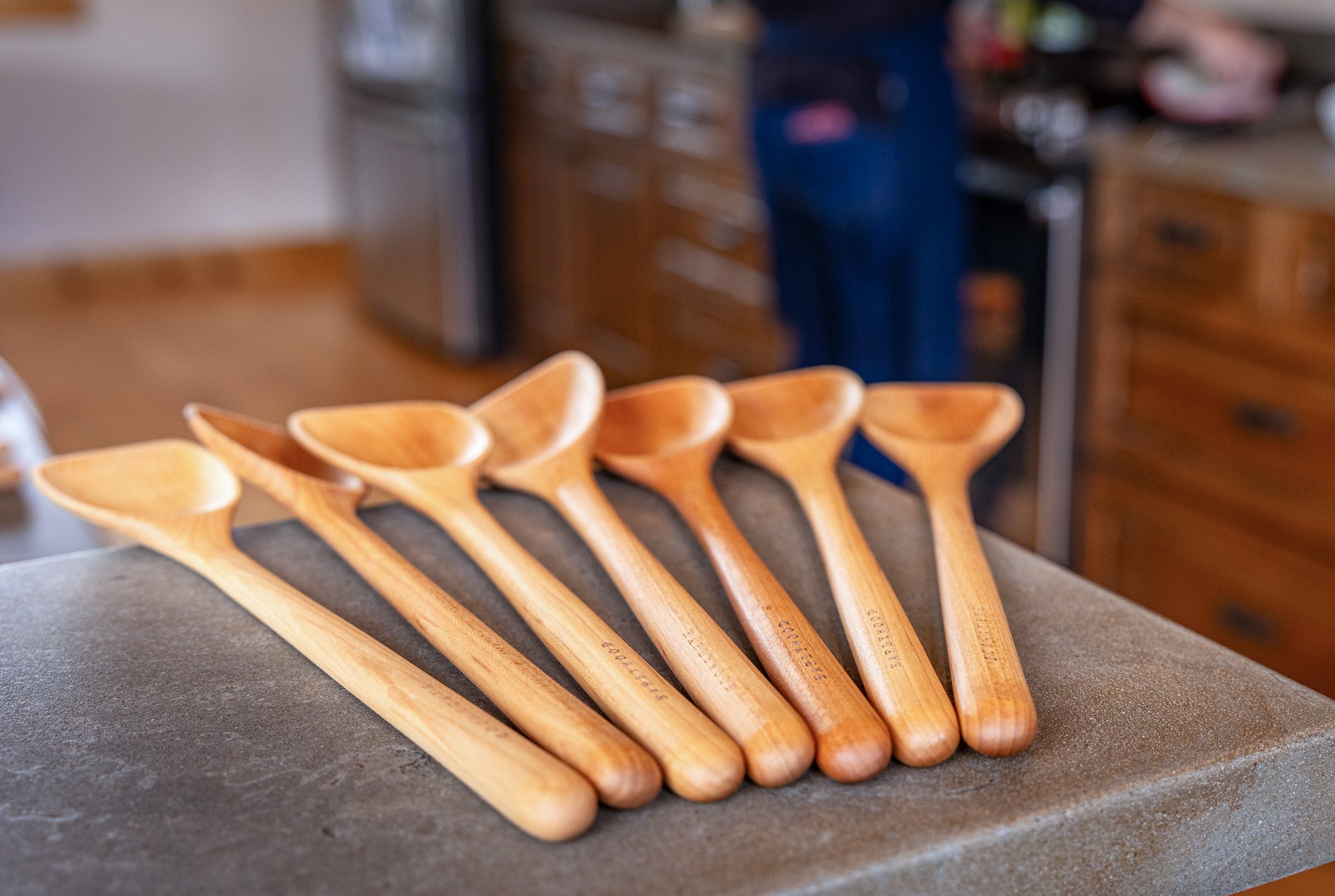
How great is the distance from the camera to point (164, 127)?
4418 millimetres

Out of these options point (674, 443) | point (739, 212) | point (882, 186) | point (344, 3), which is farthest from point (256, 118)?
point (674, 443)

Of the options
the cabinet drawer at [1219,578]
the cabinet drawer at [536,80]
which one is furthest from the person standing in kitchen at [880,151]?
the cabinet drawer at [536,80]

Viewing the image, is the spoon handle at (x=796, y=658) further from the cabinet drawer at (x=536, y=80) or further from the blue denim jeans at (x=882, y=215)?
the cabinet drawer at (x=536, y=80)

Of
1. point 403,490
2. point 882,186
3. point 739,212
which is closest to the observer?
point 403,490

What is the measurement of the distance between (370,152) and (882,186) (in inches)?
85.5

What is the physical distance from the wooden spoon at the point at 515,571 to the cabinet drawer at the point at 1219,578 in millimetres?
1475

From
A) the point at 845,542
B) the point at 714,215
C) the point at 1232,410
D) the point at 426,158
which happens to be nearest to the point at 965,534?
the point at 845,542

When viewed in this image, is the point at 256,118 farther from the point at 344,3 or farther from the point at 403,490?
the point at 403,490

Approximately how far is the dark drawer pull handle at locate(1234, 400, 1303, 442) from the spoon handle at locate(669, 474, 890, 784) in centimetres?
138

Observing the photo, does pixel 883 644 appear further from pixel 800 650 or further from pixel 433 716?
pixel 433 716

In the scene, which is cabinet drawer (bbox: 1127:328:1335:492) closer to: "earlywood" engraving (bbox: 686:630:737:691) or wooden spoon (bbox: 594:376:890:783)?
wooden spoon (bbox: 594:376:890:783)

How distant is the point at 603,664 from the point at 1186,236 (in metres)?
1.57

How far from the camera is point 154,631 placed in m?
0.59

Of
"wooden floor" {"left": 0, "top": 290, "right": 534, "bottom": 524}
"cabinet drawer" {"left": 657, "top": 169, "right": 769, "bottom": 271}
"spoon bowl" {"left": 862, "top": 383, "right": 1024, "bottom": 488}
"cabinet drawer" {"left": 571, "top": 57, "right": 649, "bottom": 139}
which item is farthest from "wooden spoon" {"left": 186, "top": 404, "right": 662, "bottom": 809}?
"wooden floor" {"left": 0, "top": 290, "right": 534, "bottom": 524}
